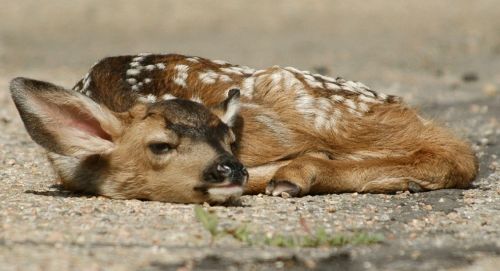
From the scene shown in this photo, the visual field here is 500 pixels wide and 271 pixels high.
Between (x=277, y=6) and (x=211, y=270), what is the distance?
63.6ft

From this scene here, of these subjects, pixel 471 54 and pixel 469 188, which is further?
pixel 471 54

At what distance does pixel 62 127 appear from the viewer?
7.23 m

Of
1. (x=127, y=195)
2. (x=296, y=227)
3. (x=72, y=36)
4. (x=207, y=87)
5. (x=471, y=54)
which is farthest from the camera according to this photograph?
(x=72, y=36)

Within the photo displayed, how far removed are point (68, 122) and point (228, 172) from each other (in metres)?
1.30

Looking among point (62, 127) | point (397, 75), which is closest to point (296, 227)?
point (62, 127)

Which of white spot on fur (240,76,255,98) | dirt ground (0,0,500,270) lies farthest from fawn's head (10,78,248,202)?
white spot on fur (240,76,255,98)

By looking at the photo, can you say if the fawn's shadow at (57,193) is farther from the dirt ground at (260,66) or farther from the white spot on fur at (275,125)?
the white spot on fur at (275,125)

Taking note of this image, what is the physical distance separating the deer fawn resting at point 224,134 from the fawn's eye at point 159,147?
10 millimetres

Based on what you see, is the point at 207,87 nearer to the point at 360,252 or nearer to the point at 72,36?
the point at 360,252

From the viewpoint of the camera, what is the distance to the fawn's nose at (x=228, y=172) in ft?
21.7

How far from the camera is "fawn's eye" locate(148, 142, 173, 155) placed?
6945mm

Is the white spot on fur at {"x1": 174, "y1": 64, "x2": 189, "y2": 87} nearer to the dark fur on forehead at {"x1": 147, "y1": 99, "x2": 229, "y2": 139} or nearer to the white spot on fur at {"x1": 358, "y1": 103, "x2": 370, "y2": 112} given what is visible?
the dark fur on forehead at {"x1": 147, "y1": 99, "x2": 229, "y2": 139}

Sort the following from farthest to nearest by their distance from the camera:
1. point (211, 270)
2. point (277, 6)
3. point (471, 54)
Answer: point (277, 6) → point (471, 54) → point (211, 270)

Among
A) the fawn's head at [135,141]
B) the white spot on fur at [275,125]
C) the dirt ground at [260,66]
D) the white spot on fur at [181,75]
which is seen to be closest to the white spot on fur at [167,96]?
the white spot on fur at [181,75]
